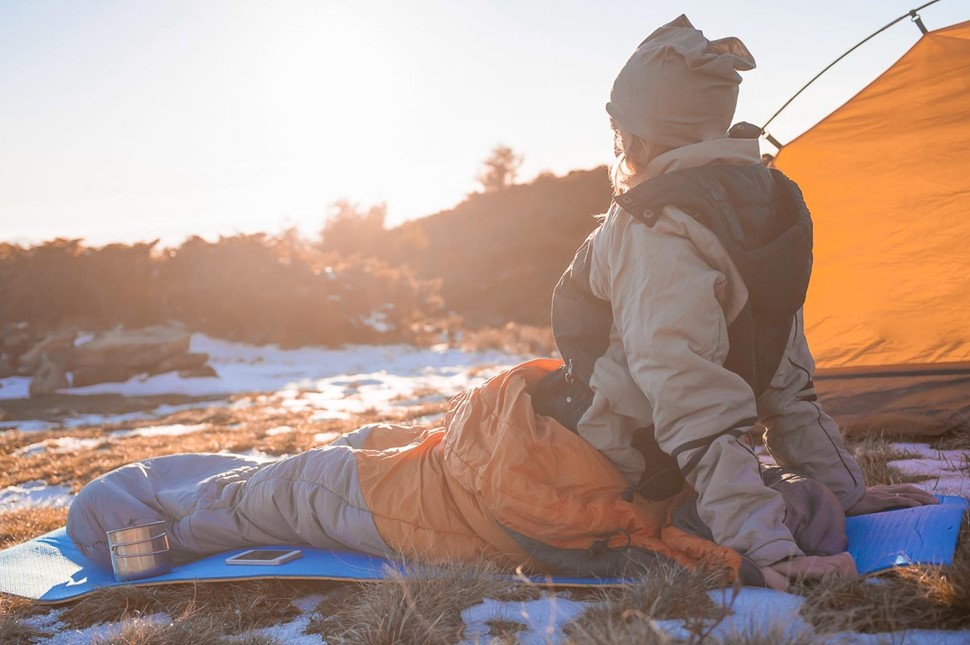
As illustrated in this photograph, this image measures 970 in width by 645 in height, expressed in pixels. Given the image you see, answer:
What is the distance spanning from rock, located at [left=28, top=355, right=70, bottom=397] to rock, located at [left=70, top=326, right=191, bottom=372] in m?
0.21

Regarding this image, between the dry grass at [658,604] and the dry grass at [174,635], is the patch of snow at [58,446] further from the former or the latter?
the dry grass at [658,604]

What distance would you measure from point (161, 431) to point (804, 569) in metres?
7.37

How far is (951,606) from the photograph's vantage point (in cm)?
175

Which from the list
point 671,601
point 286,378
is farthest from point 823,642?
point 286,378

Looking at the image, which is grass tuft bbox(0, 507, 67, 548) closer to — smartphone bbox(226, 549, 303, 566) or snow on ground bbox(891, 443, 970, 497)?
smartphone bbox(226, 549, 303, 566)

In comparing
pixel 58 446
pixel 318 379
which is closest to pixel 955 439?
pixel 58 446

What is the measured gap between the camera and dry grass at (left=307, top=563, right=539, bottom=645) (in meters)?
1.89

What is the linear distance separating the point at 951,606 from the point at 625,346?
936 mm

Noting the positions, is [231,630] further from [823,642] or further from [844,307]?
[844,307]

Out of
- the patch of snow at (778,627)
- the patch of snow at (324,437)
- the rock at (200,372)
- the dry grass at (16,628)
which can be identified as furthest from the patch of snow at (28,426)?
the patch of snow at (778,627)

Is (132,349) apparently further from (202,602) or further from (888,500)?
(888,500)

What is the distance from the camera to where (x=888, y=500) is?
2.52m

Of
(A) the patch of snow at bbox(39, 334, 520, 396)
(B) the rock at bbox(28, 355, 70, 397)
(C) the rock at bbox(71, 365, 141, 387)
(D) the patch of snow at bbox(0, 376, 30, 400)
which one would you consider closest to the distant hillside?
(A) the patch of snow at bbox(39, 334, 520, 396)

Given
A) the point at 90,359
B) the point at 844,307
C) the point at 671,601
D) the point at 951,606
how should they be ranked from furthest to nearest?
the point at 90,359 < the point at 844,307 < the point at 671,601 < the point at 951,606
